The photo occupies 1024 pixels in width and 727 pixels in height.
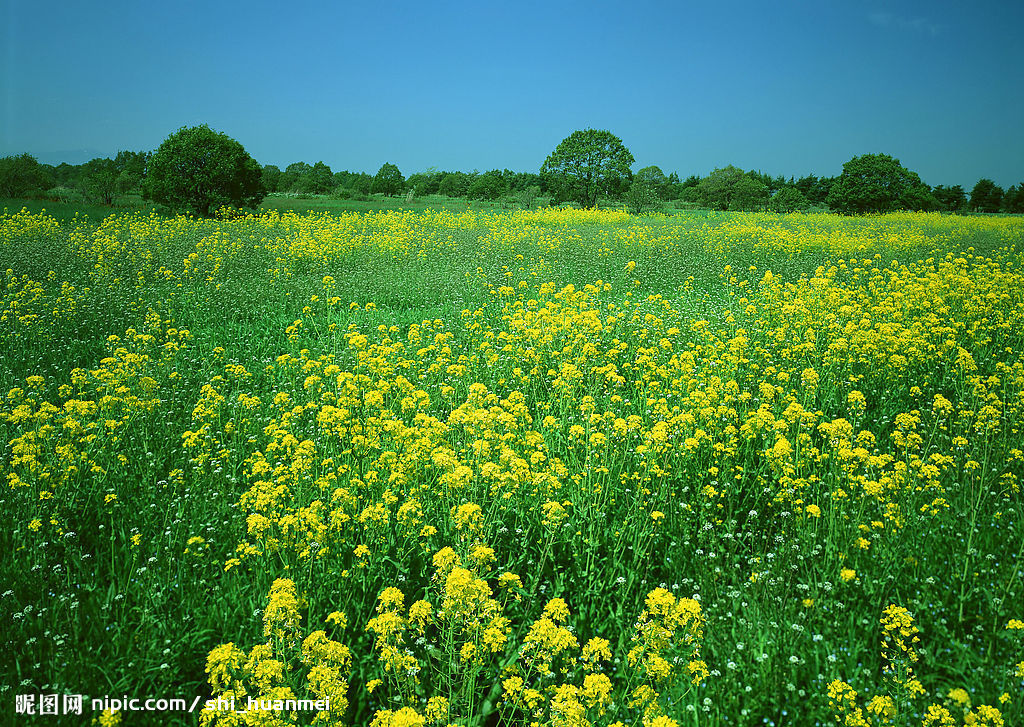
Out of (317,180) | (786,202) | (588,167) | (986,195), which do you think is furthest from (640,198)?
(986,195)

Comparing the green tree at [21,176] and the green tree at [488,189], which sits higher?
the green tree at [488,189]

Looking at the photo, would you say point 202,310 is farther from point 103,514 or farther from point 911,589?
point 911,589

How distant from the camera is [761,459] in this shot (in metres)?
4.91

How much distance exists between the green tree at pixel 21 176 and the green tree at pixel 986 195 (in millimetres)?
83533

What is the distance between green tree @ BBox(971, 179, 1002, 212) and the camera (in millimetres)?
63438

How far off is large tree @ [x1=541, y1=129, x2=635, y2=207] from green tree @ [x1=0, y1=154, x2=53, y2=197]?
37.6 metres

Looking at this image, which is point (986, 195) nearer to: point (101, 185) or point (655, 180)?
point (655, 180)

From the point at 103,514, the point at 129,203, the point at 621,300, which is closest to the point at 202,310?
the point at 103,514

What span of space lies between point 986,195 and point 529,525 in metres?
84.9

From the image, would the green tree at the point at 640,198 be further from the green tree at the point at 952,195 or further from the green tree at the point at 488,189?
the green tree at the point at 952,195

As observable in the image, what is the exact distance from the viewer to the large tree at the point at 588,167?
5212 cm

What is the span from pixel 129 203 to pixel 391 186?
22.8 meters

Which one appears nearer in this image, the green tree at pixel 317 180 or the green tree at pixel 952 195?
the green tree at pixel 317 180

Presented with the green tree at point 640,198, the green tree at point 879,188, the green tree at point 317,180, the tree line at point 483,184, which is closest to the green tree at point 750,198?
the tree line at point 483,184
